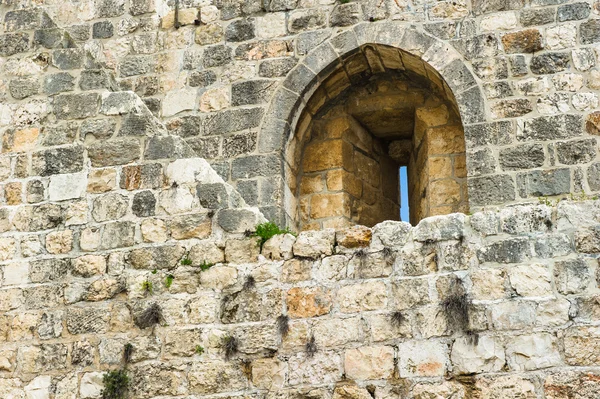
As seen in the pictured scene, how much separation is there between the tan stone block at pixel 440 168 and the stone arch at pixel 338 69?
19.4 inches

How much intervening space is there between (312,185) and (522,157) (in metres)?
2.11

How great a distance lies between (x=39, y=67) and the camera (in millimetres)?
7539

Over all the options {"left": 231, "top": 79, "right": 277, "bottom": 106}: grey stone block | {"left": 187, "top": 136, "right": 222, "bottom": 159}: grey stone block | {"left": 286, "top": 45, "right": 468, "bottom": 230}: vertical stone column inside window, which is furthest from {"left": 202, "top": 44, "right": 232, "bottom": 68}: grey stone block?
{"left": 286, "top": 45, "right": 468, "bottom": 230}: vertical stone column inside window

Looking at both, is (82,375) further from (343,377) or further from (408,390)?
(408,390)

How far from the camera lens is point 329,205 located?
9266mm

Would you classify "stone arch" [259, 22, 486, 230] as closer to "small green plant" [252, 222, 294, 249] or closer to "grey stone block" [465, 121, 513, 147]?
"grey stone block" [465, 121, 513, 147]

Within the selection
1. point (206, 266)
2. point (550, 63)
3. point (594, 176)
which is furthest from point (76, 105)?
point (594, 176)

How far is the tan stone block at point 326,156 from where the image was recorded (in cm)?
939

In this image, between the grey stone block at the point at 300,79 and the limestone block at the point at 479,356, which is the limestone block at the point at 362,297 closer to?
the limestone block at the point at 479,356

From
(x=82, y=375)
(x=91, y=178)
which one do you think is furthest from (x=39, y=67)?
(x=82, y=375)

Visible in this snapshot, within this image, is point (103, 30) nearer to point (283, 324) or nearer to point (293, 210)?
point (293, 210)

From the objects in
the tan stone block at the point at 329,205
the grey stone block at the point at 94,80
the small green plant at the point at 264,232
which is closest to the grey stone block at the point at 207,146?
the tan stone block at the point at 329,205

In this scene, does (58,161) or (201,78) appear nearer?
(58,161)

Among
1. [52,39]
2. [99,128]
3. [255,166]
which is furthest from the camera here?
[255,166]
